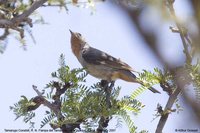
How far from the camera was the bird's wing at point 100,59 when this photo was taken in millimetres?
5293

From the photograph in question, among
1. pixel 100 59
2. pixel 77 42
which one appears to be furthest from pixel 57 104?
pixel 77 42

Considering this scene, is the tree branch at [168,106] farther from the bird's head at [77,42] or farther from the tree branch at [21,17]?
the bird's head at [77,42]

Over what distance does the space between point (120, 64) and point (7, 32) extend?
156 centimetres

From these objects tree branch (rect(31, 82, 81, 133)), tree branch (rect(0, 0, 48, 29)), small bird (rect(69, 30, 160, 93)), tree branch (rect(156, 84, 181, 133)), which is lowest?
tree branch (rect(31, 82, 81, 133))

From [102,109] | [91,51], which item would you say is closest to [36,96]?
[102,109]

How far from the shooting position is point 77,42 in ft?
20.0

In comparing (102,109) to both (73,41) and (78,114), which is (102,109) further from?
(73,41)

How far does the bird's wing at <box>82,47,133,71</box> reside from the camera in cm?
529

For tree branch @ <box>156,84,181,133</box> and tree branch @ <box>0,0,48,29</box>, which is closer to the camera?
tree branch @ <box>156,84,181,133</box>

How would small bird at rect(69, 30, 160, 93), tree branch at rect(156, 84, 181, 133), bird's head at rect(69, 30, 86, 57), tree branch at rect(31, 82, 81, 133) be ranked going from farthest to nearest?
bird's head at rect(69, 30, 86, 57)
small bird at rect(69, 30, 160, 93)
tree branch at rect(31, 82, 81, 133)
tree branch at rect(156, 84, 181, 133)

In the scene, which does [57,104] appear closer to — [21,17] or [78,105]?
[78,105]

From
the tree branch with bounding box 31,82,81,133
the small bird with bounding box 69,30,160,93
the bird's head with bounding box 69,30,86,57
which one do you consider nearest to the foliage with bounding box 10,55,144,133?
the tree branch with bounding box 31,82,81,133

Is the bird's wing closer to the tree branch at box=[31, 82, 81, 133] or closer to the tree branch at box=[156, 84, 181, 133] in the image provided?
the tree branch at box=[31, 82, 81, 133]

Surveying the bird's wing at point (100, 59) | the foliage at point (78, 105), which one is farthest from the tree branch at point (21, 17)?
the bird's wing at point (100, 59)
